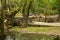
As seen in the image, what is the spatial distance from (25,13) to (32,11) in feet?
71.1

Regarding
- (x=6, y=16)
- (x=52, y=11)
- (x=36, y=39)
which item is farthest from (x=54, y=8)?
(x=36, y=39)

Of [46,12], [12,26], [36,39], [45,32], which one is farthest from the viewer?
[46,12]

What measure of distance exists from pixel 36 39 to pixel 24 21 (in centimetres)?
1037

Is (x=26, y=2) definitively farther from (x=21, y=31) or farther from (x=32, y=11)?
(x=32, y=11)

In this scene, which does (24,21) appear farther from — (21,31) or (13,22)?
(21,31)

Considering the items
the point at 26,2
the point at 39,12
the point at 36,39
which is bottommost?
the point at 39,12

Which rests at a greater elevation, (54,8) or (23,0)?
(23,0)

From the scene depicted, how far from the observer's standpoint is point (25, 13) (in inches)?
1238

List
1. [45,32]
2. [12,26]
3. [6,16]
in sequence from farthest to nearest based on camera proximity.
Result: [12,26] < [6,16] < [45,32]

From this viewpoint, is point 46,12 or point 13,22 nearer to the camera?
point 13,22

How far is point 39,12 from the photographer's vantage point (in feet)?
170


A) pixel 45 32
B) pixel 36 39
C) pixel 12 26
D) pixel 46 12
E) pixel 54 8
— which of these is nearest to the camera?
pixel 36 39

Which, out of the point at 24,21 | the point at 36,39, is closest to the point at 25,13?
the point at 24,21

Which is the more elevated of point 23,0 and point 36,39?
point 23,0
